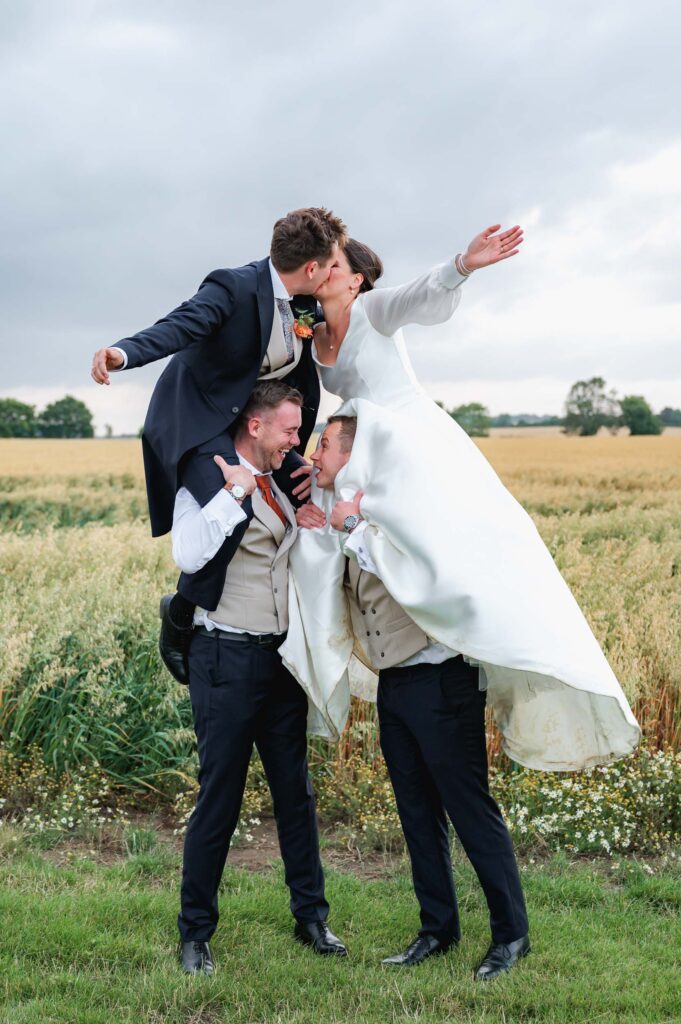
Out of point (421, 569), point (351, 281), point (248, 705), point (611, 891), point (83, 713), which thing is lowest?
point (611, 891)

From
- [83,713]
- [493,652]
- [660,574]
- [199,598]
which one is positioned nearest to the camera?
[493,652]

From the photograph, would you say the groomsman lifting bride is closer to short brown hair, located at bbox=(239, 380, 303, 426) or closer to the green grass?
short brown hair, located at bbox=(239, 380, 303, 426)

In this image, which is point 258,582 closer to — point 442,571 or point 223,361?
point 442,571

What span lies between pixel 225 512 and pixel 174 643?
69cm

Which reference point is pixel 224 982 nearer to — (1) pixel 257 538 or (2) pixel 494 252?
(1) pixel 257 538

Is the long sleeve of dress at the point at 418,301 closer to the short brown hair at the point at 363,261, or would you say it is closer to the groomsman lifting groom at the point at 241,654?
the short brown hair at the point at 363,261

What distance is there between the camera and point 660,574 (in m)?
8.46

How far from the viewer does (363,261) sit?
13.4ft

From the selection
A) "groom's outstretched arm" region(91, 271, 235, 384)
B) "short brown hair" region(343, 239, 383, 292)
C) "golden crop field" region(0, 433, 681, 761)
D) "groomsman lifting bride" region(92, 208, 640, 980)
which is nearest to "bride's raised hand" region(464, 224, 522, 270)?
"groomsman lifting bride" region(92, 208, 640, 980)

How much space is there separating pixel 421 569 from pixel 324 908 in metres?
1.58

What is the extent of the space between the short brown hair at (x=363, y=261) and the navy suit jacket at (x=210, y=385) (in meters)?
0.35

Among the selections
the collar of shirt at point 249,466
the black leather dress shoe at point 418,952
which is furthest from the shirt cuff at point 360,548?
the black leather dress shoe at point 418,952

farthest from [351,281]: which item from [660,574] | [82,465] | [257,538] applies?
[82,465]

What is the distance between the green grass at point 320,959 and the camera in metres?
3.67
